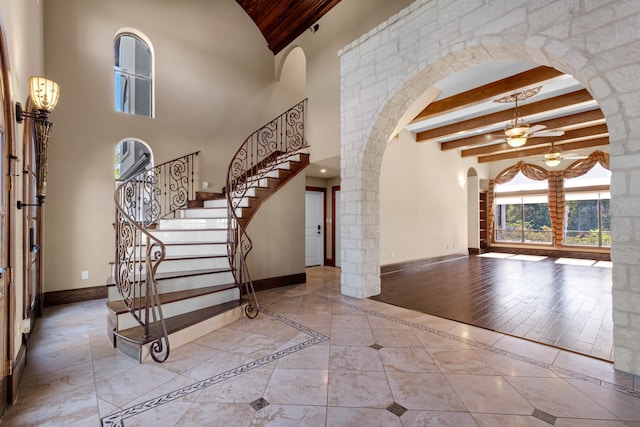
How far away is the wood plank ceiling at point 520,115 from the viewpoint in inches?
194

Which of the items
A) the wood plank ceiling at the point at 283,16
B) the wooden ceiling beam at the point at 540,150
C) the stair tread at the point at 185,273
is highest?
the wood plank ceiling at the point at 283,16

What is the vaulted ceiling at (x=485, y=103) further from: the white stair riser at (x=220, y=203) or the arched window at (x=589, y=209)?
the white stair riser at (x=220, y=203)

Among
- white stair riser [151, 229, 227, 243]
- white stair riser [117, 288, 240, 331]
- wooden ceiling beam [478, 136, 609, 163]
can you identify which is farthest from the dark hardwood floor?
wooden ceiling beam [478, 136, 609, 163]

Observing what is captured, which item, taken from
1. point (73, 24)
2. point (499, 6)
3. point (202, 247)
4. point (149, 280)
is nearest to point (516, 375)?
point (149, 280)

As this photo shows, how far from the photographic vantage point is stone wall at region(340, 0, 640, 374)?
7.46 ft

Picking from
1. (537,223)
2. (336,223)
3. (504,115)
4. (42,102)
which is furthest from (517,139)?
(42,102)

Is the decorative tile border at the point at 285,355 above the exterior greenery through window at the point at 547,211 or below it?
below

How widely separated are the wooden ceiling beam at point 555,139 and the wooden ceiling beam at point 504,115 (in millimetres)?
2128

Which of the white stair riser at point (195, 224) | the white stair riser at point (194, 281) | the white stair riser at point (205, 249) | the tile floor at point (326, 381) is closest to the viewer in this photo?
the tile floor at point (326, 381)

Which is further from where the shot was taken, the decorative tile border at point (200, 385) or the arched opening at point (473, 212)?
the arched opening at point (473, 212)

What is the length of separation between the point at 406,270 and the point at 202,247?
15.1 ft

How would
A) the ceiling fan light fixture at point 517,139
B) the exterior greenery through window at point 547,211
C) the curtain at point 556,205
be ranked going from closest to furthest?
the ceiling fan light fixture at point 517,139 < the exterior greenery through window at point 547,211 < the curtain at point 556,205

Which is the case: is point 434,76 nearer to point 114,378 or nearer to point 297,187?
point 297,187

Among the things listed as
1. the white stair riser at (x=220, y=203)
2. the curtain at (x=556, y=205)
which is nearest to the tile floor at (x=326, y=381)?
the white stair riser at (x=220, y=203)
